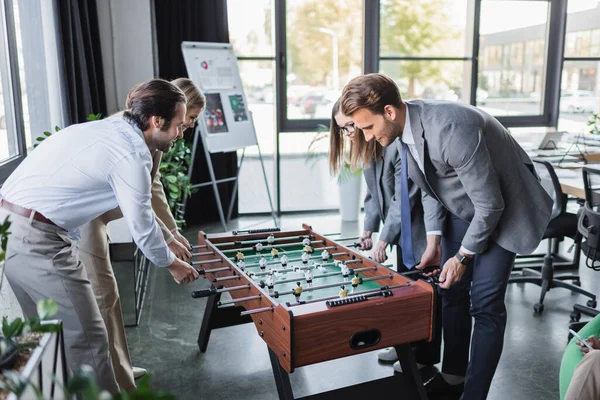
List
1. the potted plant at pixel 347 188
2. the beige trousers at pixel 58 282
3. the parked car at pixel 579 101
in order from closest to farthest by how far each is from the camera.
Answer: the beige trousers at pixel 58 282 → the potted plant at pixel 347 188 → the parked car at pixel 579 101

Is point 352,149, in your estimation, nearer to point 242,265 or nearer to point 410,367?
point 242,265

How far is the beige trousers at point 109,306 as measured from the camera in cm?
259

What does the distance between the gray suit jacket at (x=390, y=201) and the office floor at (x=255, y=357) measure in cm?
72

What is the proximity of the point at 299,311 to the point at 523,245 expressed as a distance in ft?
3.15

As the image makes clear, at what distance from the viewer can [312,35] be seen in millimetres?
6301

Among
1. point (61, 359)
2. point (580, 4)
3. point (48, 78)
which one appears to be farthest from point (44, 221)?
point (580, 4)

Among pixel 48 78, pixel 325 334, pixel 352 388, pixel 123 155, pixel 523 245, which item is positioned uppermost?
pixel 48 78

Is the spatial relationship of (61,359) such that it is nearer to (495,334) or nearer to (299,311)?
(299,311)

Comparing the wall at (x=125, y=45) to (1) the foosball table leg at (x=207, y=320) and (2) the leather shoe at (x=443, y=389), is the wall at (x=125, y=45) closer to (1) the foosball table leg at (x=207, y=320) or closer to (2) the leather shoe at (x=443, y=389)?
(1) the foosball table leg at (x=207, y=320)

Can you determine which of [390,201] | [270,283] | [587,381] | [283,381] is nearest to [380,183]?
[390,201]

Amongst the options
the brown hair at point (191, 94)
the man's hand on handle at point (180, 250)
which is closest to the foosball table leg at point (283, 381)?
the man's hand on handle at point (180, 250)

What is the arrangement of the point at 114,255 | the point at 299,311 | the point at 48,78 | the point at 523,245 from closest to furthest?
the point at 299,311 → the point at 523,245 → the point at 114,255 → the point at 48,78

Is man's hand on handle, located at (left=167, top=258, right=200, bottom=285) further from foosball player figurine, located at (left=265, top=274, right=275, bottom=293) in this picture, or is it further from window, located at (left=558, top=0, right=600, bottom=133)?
window, located at (left=558, top=0, right=600, bottom=133)

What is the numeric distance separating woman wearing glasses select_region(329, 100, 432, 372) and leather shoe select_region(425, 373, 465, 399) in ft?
0.87
